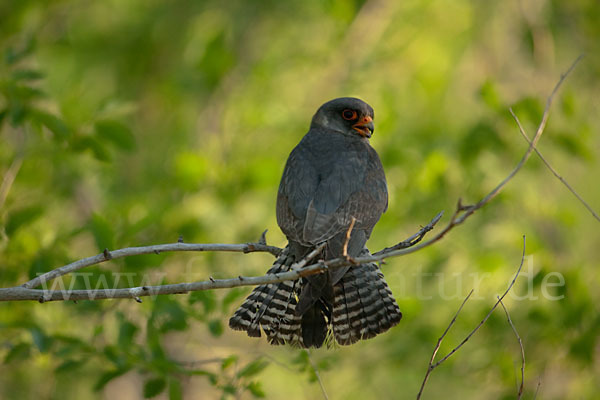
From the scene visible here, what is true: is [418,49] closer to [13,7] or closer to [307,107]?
[307,107]

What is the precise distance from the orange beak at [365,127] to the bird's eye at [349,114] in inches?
4.1

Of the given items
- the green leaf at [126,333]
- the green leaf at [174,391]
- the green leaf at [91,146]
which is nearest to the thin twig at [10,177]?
the green leaf at [91,146]

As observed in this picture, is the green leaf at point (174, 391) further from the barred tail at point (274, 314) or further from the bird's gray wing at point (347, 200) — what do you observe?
the bird's gray wing at point (347, 200)

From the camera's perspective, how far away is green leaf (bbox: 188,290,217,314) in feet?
13.3

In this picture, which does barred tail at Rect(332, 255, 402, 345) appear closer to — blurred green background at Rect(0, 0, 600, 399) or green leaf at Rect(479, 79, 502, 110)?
blurred green background at Rect(0, 0, 600, 399)

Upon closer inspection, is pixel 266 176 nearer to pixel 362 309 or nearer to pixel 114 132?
pixel 114 132

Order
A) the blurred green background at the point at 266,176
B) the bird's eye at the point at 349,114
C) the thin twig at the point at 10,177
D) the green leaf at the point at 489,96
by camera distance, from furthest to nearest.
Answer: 1. the green leaf at the point at 489,96
2. the bird's eye at the point at 349,114
3. the thin twig at the point at 10,177
4. the blurred green background at the point at 266,176

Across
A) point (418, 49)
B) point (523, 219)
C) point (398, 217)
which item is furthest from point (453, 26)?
point (398, 217)

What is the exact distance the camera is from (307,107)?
823 centimetres

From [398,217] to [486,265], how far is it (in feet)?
3.22

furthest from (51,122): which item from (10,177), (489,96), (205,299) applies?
(489,96)

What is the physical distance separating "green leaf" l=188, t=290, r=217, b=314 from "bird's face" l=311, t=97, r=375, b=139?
1.60m

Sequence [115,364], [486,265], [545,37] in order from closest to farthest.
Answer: [115,364] < [486,265] < [545,37]

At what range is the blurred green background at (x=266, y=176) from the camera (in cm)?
425
